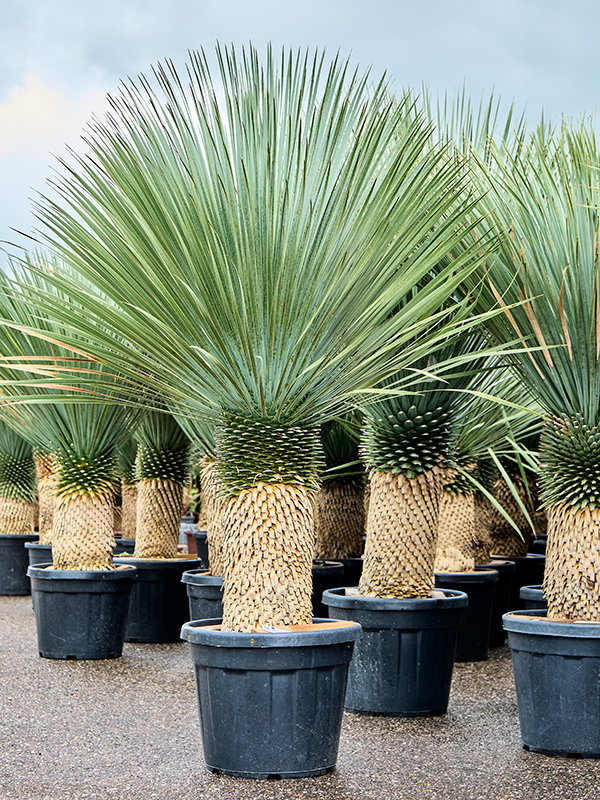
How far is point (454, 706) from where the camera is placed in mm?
4773

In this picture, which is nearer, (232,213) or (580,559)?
(232,213)

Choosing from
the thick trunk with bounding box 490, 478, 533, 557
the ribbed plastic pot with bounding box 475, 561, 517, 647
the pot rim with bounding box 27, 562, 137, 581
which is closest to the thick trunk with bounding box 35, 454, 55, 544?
the pot rim with bounding box 27, 562, 137, 581

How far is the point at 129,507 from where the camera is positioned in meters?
10.9

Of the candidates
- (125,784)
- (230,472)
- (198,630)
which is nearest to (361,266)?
(230,472)

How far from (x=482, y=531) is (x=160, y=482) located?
250 centimetres

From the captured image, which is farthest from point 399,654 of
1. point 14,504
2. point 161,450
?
point 14,504

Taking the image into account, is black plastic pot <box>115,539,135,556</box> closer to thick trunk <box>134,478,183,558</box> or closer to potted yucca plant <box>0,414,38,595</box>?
potted yucca plant <box>0,414,38,595</box>

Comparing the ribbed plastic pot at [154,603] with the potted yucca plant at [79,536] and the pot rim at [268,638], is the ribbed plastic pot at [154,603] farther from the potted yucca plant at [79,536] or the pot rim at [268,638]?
the pot rim at [268,638]

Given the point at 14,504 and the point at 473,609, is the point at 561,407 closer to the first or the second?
the point at 473,609

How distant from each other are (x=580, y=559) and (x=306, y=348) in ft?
5.05

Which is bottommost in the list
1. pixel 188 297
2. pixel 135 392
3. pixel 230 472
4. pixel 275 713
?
pixel 275 713

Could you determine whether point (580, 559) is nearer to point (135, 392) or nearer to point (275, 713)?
point (275, 713)

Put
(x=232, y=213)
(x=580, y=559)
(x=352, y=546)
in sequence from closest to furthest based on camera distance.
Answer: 1. (x=232, y=213)
2. (x=580, y=559)
3. (x=352, y=546)

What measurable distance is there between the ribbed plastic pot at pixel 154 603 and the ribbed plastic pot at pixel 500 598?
2.36 m
